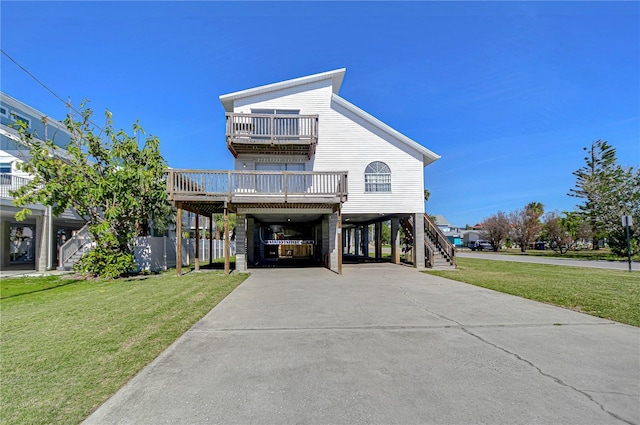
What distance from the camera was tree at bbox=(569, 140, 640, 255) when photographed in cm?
2822

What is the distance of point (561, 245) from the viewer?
37688mm

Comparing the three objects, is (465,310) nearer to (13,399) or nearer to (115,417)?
(115,417)

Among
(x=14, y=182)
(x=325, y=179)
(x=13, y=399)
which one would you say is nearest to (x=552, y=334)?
(x=13, y=399)

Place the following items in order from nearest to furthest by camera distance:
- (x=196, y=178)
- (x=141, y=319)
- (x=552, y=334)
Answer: (x=552, y=334) < (x=141, y=319) < (x=196, y=178)

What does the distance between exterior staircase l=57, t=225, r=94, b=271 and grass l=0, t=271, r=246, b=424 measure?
7506mm

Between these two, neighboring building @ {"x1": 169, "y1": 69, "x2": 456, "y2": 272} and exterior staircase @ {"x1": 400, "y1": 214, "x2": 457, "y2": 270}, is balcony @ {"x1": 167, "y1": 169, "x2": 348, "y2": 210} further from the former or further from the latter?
exterior staircase @ {"x1": 400, "y1": 214, "x2": 457, "y2": 270}

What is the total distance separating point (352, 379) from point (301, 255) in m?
20.2

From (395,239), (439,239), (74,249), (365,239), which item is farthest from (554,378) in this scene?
(365,239)

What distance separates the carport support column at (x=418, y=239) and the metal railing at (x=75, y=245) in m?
17.6

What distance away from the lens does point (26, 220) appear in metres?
20.4

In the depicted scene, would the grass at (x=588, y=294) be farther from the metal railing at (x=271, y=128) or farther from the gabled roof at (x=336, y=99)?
the metal railing at (x=271, y=128)

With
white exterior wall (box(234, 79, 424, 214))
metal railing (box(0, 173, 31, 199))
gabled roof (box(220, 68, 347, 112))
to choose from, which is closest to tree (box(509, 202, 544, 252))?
white exterior wall (box(234, 79, 424, 214))

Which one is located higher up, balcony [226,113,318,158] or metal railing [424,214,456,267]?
balcony [226,113,318,158]

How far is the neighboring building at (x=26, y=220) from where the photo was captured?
1706 cm
